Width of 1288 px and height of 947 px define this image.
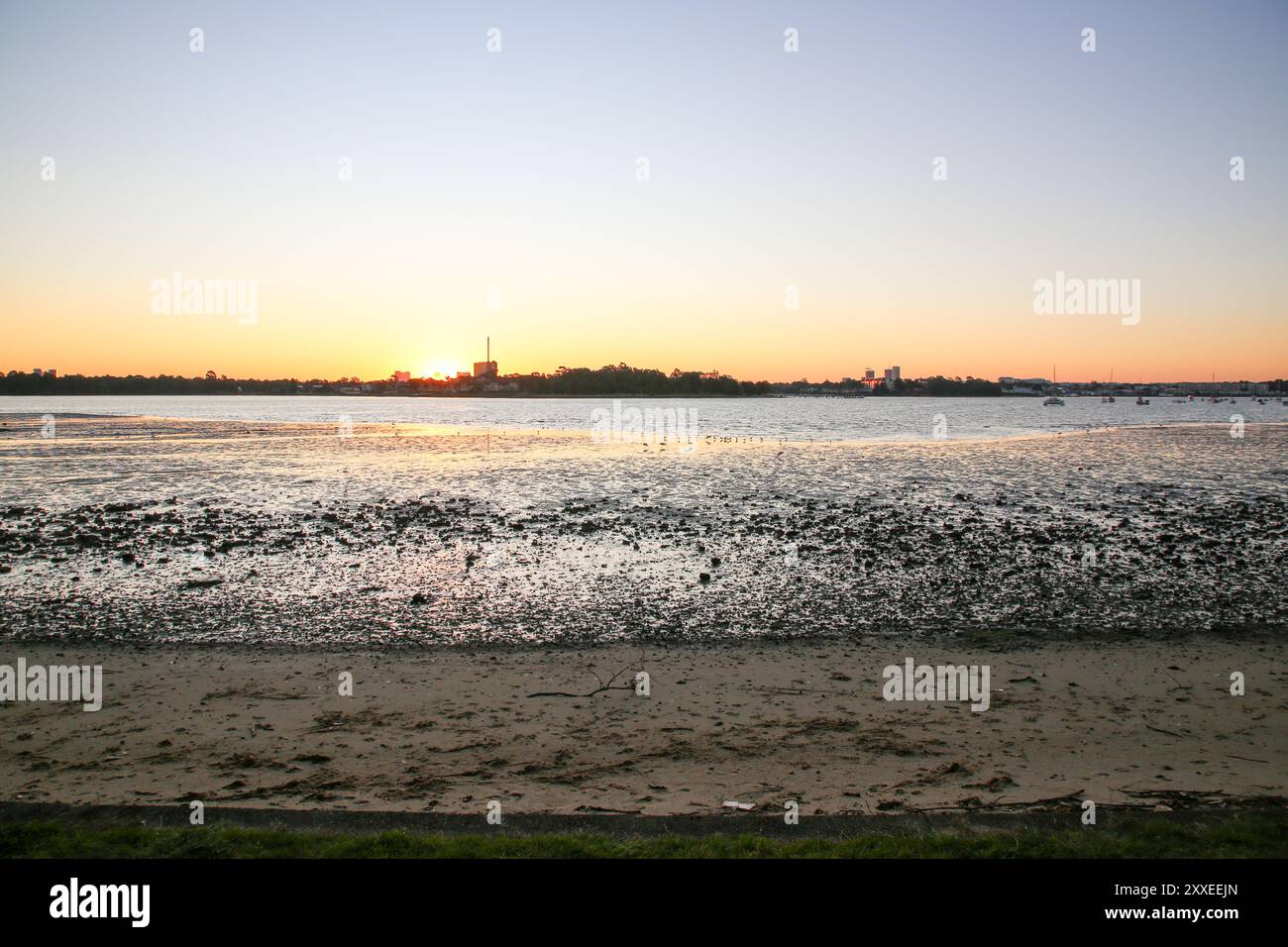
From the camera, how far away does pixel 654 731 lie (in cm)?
920

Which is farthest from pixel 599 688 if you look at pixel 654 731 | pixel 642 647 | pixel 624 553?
pixel 624 553

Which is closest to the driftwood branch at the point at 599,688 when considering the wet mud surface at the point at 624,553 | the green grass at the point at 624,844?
the wet mud surface at the point at 624,553

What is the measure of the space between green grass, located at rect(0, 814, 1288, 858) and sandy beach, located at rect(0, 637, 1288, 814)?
94 cm

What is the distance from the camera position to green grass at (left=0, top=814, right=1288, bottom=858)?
19.0 ft

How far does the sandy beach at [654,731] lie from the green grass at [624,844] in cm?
94

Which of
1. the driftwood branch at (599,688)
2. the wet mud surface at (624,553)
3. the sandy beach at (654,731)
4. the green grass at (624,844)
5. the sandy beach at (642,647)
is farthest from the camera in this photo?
the wet mud surface at (624,553)

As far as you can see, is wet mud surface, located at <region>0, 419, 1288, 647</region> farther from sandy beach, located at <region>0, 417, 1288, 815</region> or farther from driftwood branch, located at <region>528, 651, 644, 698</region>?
driftwood branch, located at <region>528, 651, 644, 698</region>

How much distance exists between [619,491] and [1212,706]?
82.0 feet

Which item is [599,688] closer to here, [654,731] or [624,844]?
[654,731]

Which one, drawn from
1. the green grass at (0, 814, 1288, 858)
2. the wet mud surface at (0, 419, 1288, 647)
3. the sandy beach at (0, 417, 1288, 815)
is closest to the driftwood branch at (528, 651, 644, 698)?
the sandy beach at (0, 417, 1288, 815)

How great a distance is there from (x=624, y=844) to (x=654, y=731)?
10.2ft

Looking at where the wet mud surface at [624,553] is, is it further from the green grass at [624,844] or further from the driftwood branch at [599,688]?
the green grass at [624,844]

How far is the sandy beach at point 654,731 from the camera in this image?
748cm
